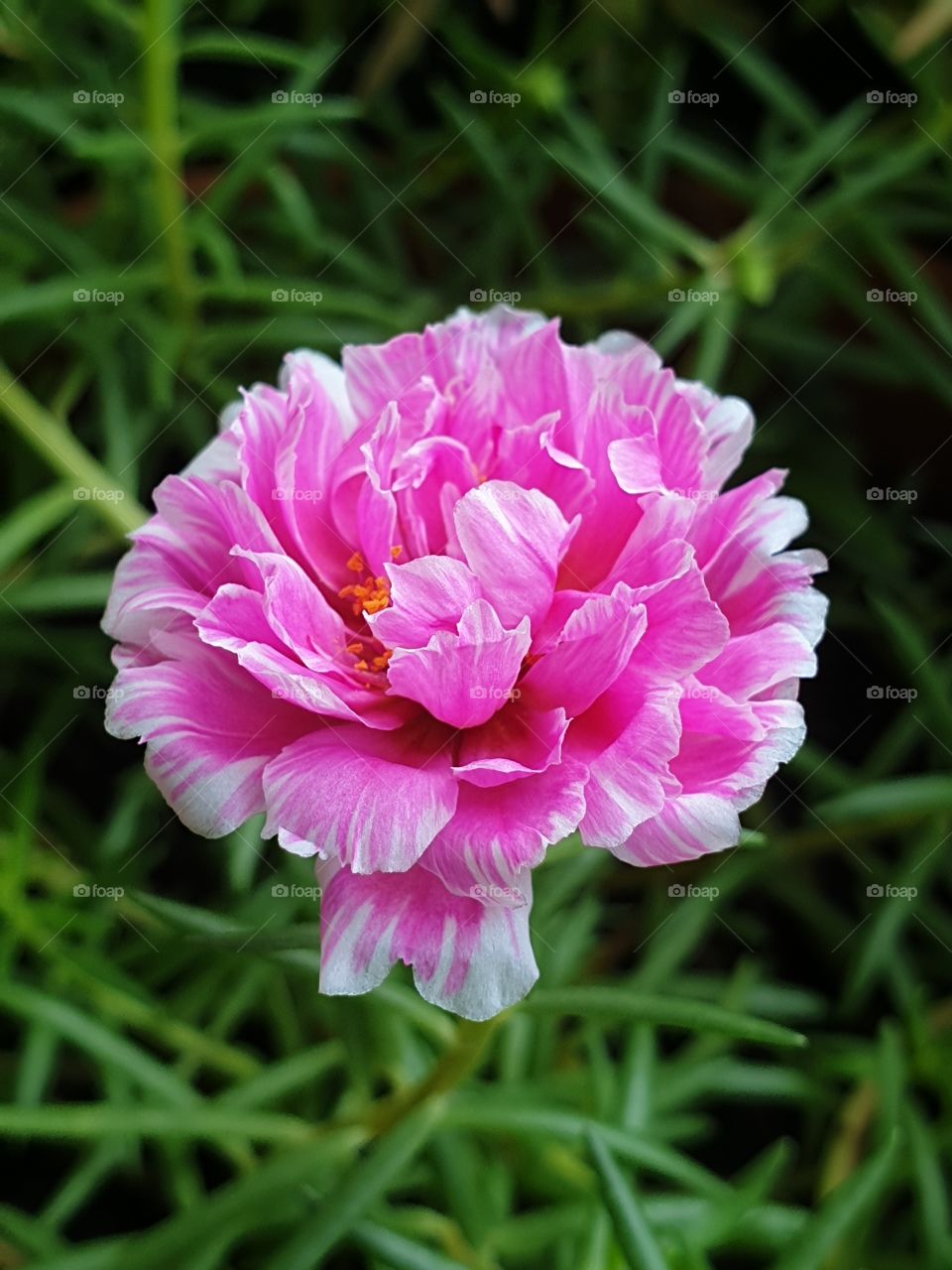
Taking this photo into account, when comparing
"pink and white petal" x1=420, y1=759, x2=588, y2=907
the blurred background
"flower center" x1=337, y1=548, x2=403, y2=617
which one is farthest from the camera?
the blurred background

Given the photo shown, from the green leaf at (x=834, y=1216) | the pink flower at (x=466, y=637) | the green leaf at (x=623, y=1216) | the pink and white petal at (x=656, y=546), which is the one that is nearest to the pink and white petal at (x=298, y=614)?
the pink flower at (x=466, y=637)

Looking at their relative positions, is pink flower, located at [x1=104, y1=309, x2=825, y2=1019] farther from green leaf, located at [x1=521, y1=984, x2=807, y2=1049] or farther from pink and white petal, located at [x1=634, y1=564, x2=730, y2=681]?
green leaf, located at [x1=521, y1=984, x2=807, y2=1049]

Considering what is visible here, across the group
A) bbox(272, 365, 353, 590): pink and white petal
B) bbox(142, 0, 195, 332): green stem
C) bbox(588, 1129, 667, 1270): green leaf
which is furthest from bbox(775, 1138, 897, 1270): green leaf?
bbox(142, 0, 195, 332): green stem

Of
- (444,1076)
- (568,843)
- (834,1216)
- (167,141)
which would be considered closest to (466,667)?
(568,843)

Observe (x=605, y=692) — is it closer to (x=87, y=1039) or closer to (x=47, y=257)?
(x=87, y=1039)

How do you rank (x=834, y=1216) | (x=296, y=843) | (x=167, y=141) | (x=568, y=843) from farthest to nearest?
(x=167, y=141)
(x=834, y=1216)
(x=568, y=843)
(x=296, y=843)

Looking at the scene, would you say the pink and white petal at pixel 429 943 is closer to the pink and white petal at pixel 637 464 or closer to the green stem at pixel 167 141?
the pink and white petal at pixel 637 464

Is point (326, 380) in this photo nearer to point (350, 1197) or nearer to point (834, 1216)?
point (350, 1197)

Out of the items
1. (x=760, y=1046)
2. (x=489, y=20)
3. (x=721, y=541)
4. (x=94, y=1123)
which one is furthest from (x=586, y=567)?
(x=489, y=20)

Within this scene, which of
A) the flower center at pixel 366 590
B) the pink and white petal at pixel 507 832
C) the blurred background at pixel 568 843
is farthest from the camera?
the blurred background at pixel 568 843
